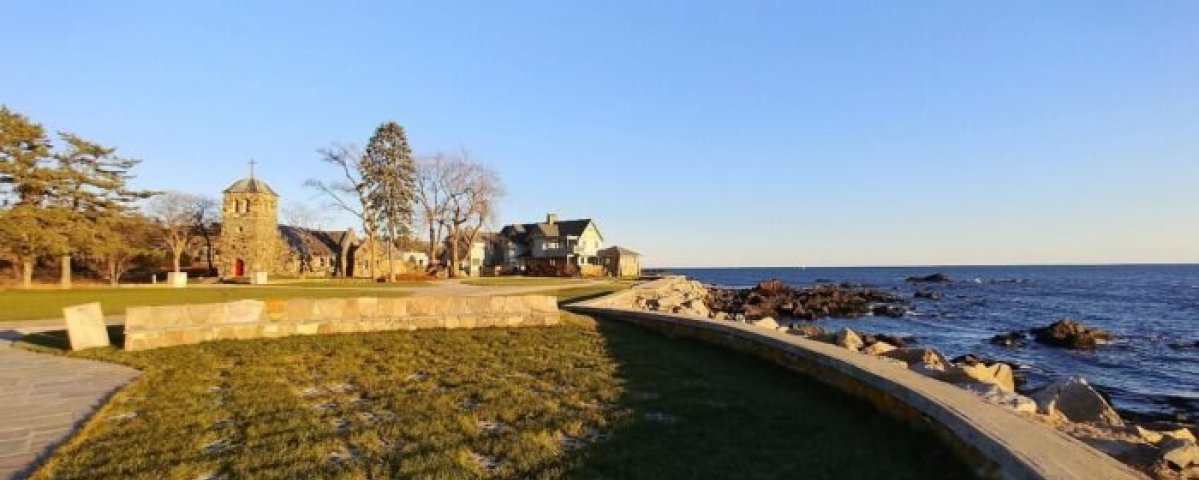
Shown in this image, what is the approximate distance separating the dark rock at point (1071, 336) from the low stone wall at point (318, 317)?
19.6 metres

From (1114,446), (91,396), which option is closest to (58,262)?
(91,396)

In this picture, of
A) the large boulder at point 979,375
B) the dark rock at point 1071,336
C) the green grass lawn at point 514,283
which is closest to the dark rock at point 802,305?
the green grass lawn at point 514,283

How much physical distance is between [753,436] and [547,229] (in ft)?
235

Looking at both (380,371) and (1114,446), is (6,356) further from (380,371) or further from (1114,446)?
(1114,446)

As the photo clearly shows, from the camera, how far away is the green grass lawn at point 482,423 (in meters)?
5.07

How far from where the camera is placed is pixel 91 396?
7.51 meters

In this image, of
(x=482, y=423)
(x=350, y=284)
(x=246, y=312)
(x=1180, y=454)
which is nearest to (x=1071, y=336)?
(x=1180, y=454)

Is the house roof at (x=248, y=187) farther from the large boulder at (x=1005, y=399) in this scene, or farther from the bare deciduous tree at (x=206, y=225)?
the large boulder at (x=1005, y=399)

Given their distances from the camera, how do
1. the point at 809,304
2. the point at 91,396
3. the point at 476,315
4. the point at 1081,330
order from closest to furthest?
the point at 91,396
the point at 476,315
the point at 1081,330
the point at 809,304

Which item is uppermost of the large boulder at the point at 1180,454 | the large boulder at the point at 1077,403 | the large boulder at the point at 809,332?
the large boulder at the point at 809,332

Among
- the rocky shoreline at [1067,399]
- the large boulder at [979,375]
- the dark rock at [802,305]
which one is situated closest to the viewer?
the rocky shoreline at [1067,399]

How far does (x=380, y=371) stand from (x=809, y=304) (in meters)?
35.6

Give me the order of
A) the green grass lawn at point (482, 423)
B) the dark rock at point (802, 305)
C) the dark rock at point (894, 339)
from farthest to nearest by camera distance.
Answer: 1. the dark rock at point (802, 305)
2. the dark rock at point (894, 339)
3. the green grass lawn at point (482, 423)

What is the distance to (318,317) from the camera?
13.8 m
